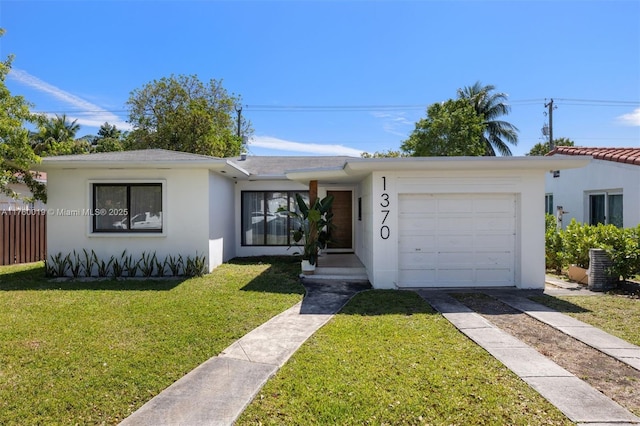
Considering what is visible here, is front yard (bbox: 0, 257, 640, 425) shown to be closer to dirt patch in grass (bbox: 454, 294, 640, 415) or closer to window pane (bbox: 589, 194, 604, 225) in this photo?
dirt patch in grass (bbox: 454, 294, 640, 415)

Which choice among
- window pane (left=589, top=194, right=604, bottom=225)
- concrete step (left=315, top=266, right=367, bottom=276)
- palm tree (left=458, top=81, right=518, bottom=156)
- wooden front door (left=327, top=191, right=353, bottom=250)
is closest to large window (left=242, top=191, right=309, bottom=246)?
wooden front door (left=327, top=191, right=353, bottom=250)

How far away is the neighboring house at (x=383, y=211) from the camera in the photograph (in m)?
8.74

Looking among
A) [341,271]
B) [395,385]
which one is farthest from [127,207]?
[395,385]

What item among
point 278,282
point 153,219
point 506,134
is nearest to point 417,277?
point 278,282

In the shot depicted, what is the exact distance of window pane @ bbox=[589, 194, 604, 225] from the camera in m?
12.9

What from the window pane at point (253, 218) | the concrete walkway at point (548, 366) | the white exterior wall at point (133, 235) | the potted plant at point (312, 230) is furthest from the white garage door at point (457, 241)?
the window pane at point (253, 218)

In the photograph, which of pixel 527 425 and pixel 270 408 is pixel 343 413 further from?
pixel 527 425

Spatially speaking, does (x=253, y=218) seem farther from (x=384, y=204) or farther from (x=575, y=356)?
(x=575, y=356)

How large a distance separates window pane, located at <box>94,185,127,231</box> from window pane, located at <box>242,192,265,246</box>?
4.51m

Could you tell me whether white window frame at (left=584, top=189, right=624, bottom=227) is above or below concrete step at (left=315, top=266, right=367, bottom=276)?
above

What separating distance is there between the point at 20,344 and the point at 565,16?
13833 mm

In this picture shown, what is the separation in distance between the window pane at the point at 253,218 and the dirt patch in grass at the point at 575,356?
9.05m

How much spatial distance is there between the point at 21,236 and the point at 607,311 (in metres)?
16.5

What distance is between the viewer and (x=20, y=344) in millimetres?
5070
